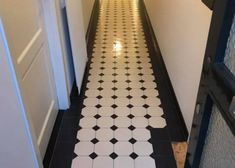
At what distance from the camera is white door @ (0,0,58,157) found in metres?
1.41

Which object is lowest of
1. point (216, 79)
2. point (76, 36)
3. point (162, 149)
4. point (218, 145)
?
point (162, 149)

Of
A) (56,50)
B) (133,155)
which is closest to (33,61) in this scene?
(56,50)

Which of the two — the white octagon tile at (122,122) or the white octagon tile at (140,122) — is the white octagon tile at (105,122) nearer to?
the white octagon tile at (122,122)

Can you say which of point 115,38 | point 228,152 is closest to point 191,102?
point 228,152

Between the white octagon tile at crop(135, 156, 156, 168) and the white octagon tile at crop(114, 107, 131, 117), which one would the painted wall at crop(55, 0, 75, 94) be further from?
the white octagon tile at crop(135, 156, 156, 168)

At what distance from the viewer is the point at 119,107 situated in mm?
2559

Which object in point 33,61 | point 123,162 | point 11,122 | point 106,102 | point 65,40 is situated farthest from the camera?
point 106,102

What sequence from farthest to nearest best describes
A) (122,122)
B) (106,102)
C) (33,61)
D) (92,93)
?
1. (92,93)
2. (106,102)
3. (122,122)
4. (33,61)

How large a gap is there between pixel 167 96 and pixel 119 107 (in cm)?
55

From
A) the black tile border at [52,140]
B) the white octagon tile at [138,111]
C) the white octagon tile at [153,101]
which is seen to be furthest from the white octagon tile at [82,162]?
Result: the white octagon tile at [153,101]

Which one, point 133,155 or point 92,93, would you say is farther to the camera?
point 92,93

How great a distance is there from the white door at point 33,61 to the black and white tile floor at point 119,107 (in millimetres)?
360

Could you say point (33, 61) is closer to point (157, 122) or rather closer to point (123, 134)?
point (123, 134)

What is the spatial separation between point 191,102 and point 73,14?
1.43 metres
